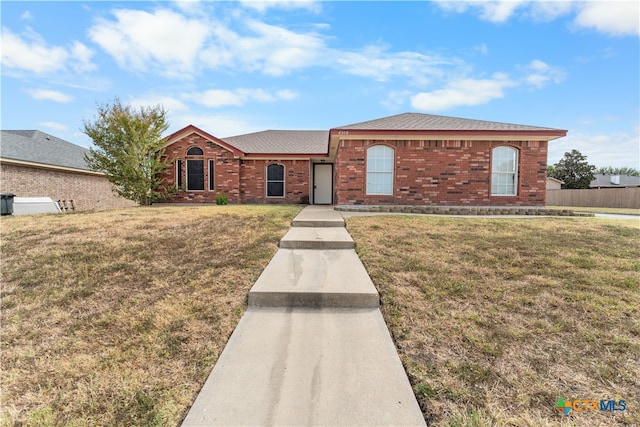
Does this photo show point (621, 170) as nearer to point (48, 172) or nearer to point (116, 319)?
point (116, 319)

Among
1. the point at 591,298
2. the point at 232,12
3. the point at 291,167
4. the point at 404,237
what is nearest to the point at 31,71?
the point at 232,12

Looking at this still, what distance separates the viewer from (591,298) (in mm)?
3104

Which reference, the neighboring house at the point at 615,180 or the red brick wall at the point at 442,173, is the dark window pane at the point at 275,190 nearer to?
the red brick wall at the point at 442,173

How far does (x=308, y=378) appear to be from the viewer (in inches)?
78.7

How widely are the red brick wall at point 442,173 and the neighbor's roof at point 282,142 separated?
16.0 ft

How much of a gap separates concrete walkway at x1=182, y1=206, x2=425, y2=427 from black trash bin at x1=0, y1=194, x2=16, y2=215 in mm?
14223

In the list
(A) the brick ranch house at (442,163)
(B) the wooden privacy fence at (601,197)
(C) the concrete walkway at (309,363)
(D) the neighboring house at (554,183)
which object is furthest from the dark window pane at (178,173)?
(D) the neighboring house at (554,183)

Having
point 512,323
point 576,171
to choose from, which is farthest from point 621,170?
point 512,323

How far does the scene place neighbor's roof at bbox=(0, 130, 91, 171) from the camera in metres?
14.2

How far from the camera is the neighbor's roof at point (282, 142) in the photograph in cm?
1521

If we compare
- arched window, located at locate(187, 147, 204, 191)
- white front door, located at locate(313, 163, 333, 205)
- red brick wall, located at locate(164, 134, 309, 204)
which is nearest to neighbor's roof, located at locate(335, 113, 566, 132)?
white front door, located at locate(313, 163, 333, 205)

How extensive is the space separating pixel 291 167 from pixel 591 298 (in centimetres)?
1300

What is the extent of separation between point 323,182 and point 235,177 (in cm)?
457

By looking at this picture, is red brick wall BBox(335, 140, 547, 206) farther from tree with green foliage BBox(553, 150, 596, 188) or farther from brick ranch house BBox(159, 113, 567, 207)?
tree with green foliage BBox(553, 150, 596, 188)
